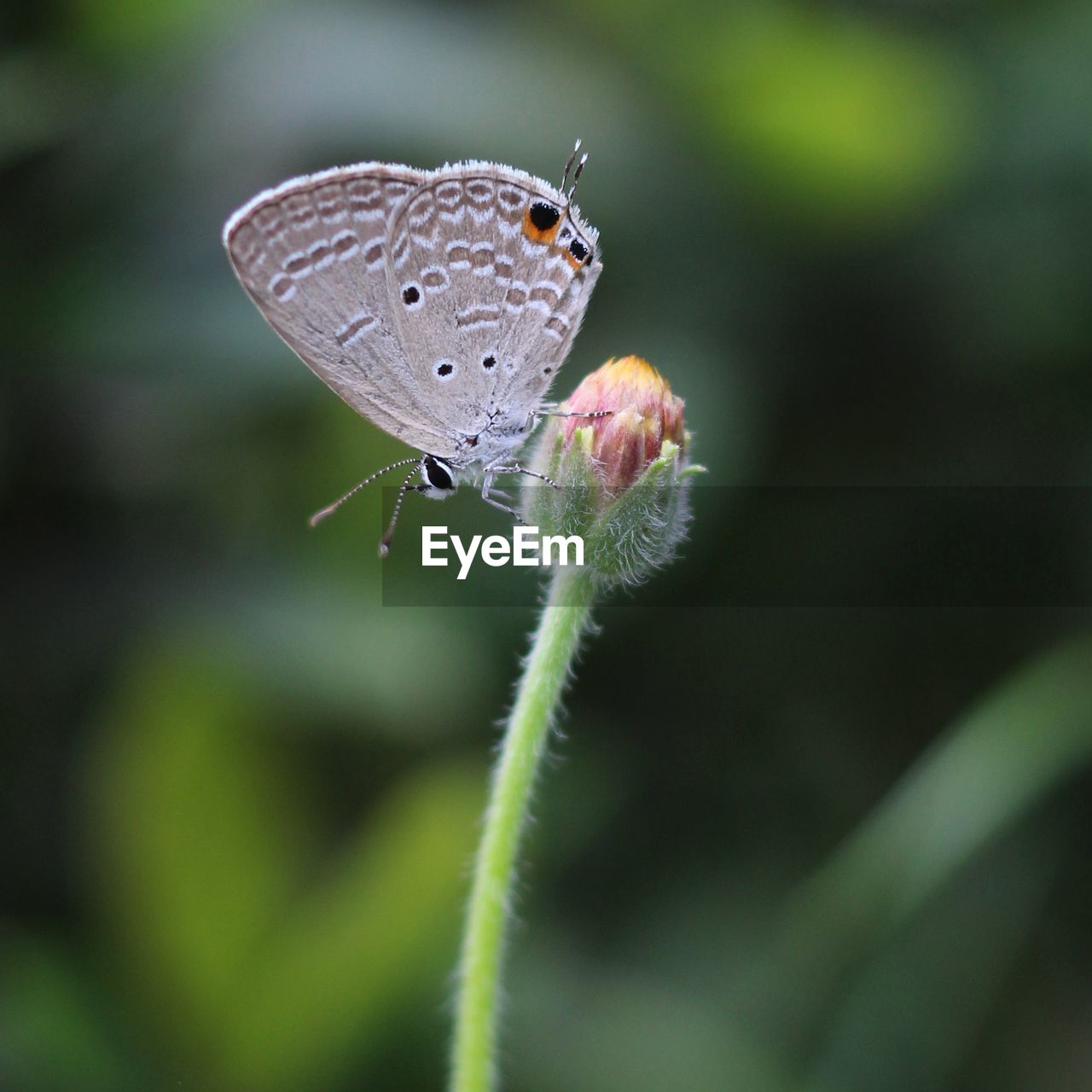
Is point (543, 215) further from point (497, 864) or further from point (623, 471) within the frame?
point (497, 864)

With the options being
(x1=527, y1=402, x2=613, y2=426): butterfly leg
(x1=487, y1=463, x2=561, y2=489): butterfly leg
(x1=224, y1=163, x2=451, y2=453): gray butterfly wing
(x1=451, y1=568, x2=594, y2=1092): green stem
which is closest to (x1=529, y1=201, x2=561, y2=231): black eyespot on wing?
(x1=224, y1=163, x2=451, y2=453): gray butterfly wing

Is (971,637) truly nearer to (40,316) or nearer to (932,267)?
(932,267)

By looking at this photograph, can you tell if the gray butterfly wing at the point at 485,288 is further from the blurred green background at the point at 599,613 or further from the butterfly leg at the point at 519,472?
the blurred green background at the point at 599,613

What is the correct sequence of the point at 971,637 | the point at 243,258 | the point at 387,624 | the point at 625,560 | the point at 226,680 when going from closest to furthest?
the point at 625,560, the point at 243,258, the point at 226,680, the point at 387,624, the point at 971,637

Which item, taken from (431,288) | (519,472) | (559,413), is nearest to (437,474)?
(519,472)

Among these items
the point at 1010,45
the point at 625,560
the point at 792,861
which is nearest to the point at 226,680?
the point at 625,560

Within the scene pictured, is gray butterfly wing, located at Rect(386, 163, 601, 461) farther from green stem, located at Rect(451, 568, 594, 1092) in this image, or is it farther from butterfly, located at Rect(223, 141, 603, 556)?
green stem, located at Rect(451, 568, 594, 1092)
